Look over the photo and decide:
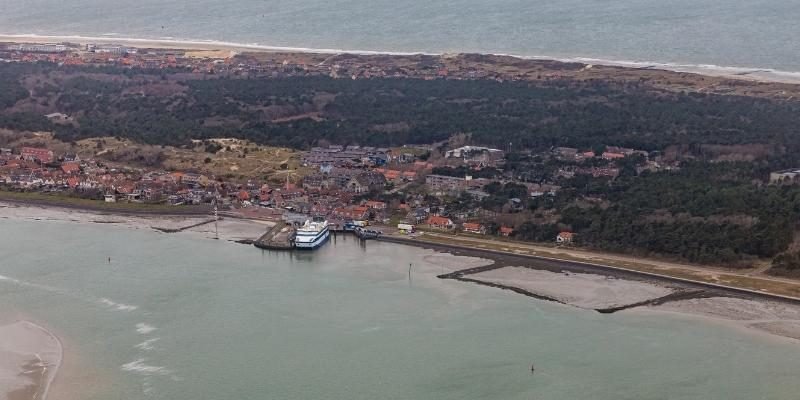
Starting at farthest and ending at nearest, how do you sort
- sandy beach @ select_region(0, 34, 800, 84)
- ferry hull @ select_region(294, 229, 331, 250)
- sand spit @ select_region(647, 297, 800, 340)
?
sandy beach @ select_region(0, 34, 800, 84) < ferry hull @ select_region(294, 229, 331, 250) < sand spit @ select_region(647, 297, 800, 340)

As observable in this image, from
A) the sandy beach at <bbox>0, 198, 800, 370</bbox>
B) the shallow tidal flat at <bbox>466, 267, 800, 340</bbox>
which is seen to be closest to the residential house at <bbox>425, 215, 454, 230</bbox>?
the sandy beach at <bbox>0, 198, 800, 370</bbox>

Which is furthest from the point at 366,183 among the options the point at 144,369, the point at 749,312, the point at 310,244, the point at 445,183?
the point at 144,369

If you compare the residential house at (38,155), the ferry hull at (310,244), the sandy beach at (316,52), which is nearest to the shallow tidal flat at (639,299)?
the ferry hull at (310,244)

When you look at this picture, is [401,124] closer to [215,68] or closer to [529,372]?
[215,68]

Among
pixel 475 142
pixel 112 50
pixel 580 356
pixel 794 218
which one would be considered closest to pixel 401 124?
pixel 475 142

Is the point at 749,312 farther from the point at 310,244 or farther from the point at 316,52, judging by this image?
the point at 316,52

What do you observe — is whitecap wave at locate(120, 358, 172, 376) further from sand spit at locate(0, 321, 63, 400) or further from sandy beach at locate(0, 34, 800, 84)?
sandy beach at locate(0, 34, 800, 84)

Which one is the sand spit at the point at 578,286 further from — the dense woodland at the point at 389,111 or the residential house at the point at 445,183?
the dense woodland at the point at 389,111
